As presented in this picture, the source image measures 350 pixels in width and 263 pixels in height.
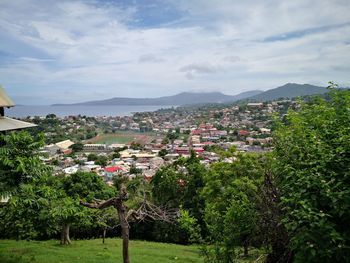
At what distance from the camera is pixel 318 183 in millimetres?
3793

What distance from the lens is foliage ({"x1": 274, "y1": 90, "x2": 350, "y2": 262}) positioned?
11.5ft

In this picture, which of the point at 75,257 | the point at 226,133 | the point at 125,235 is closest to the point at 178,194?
the point at 75,257

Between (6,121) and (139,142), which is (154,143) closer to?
(139,142)

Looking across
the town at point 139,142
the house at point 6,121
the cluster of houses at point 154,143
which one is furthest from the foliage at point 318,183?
the town at point 139,142

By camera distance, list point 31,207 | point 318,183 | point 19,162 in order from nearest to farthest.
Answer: point 318,183, point 19,162, point 31,207

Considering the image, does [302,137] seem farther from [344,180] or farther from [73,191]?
[73,191]

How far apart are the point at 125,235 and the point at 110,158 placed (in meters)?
61.3

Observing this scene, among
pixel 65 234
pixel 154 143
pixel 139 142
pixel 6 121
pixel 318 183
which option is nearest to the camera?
pixel 318 183

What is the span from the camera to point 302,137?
5.05 metres

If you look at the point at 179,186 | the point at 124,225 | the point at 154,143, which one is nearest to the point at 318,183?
the point at 124,225

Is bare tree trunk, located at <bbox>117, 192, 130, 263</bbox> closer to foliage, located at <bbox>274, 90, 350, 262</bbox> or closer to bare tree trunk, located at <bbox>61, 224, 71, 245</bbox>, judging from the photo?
foliage, located at <bbox>274, 90, 350, 262</bbox>

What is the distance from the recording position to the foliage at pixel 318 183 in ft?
11.5

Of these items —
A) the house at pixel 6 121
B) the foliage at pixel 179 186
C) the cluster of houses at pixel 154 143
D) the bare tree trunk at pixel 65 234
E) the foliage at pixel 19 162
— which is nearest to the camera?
the foliage at pixel 19 162

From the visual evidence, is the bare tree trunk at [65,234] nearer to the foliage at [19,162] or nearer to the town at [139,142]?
the town at [139,142]
